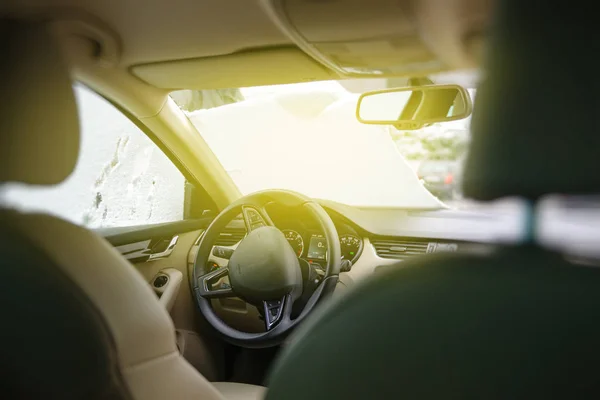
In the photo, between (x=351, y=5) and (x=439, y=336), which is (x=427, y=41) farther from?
(x=439, y=336)

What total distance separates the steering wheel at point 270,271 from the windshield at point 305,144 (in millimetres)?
713

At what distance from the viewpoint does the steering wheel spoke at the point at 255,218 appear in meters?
2.93

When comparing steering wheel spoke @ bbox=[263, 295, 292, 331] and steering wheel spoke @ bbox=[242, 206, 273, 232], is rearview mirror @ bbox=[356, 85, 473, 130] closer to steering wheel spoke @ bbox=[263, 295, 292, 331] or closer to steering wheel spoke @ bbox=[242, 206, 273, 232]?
steering wheel spoke @ bbox=[242, 206, 273, 232]

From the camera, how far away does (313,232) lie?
2.98 m

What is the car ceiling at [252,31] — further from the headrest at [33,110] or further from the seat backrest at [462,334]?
the seat backrest at [462,334]

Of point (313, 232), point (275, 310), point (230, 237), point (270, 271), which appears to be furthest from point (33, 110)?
point (230, 237)

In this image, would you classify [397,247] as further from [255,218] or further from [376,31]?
[376,31]

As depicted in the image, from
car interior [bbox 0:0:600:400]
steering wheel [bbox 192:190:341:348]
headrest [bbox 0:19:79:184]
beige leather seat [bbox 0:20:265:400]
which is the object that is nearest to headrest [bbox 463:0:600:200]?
car interior [bbox 0:0:600:400]

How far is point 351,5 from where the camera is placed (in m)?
1.86

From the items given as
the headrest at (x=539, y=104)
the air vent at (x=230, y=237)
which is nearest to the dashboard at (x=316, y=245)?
the air vent at (x=230, y=237)

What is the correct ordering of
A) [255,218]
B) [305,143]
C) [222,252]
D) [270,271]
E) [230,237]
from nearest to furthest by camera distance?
[270,271], [255,218], [222,252], [230,237], [305,143]

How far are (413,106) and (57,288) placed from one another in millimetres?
1821

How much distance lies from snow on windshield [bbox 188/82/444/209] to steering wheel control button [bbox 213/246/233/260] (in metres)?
0.93

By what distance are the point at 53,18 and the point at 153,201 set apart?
5.22 feet
